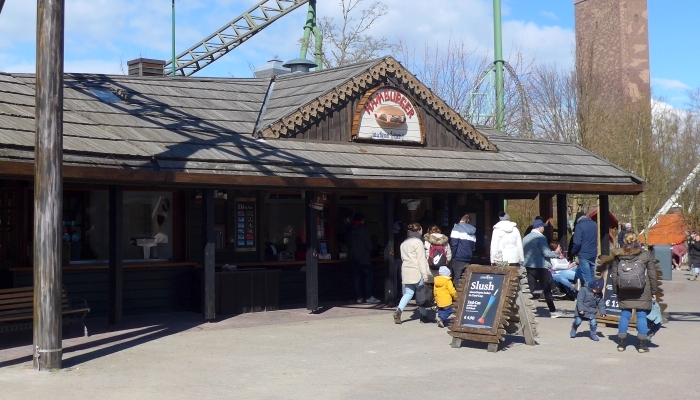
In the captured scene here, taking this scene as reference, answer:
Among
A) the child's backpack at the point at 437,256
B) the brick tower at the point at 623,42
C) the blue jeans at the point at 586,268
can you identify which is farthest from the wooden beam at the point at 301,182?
the brick tower at the point at 623,42

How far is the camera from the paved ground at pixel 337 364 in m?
8.52

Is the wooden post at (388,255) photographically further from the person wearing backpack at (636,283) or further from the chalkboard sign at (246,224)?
the person wearing backpack at (636,283)

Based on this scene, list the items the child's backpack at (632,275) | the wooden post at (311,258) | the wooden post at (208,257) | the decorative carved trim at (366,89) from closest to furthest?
the child's backpack at (632,275) → the wooden post at (208,257) → the wooden post at (311,258) → the decorative carved trim at (366,89)

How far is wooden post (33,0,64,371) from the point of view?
9.45m

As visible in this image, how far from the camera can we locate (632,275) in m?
10.6

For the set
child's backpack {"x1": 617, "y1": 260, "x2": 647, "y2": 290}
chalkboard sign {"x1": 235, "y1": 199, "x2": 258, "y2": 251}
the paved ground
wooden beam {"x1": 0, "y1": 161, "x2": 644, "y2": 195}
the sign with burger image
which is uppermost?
the sign with burger image

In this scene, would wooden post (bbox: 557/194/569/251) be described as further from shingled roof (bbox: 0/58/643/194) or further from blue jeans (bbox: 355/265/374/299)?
blue jeans (bbox: 355/265/374/299)

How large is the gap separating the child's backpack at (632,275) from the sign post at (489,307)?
50.4 inches

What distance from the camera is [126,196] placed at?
49.5ft

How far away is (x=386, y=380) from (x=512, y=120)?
86.7 ft

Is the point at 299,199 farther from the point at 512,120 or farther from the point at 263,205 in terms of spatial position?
the point at 512,120

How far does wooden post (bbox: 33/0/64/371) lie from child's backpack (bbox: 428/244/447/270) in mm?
6437

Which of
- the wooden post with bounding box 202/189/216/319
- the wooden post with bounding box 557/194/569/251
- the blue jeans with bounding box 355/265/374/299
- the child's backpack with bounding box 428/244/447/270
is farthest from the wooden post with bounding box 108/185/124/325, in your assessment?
the wooden post with bounding box 557/194/569/251

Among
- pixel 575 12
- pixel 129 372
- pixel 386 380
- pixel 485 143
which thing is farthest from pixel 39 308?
pixel 575 12
